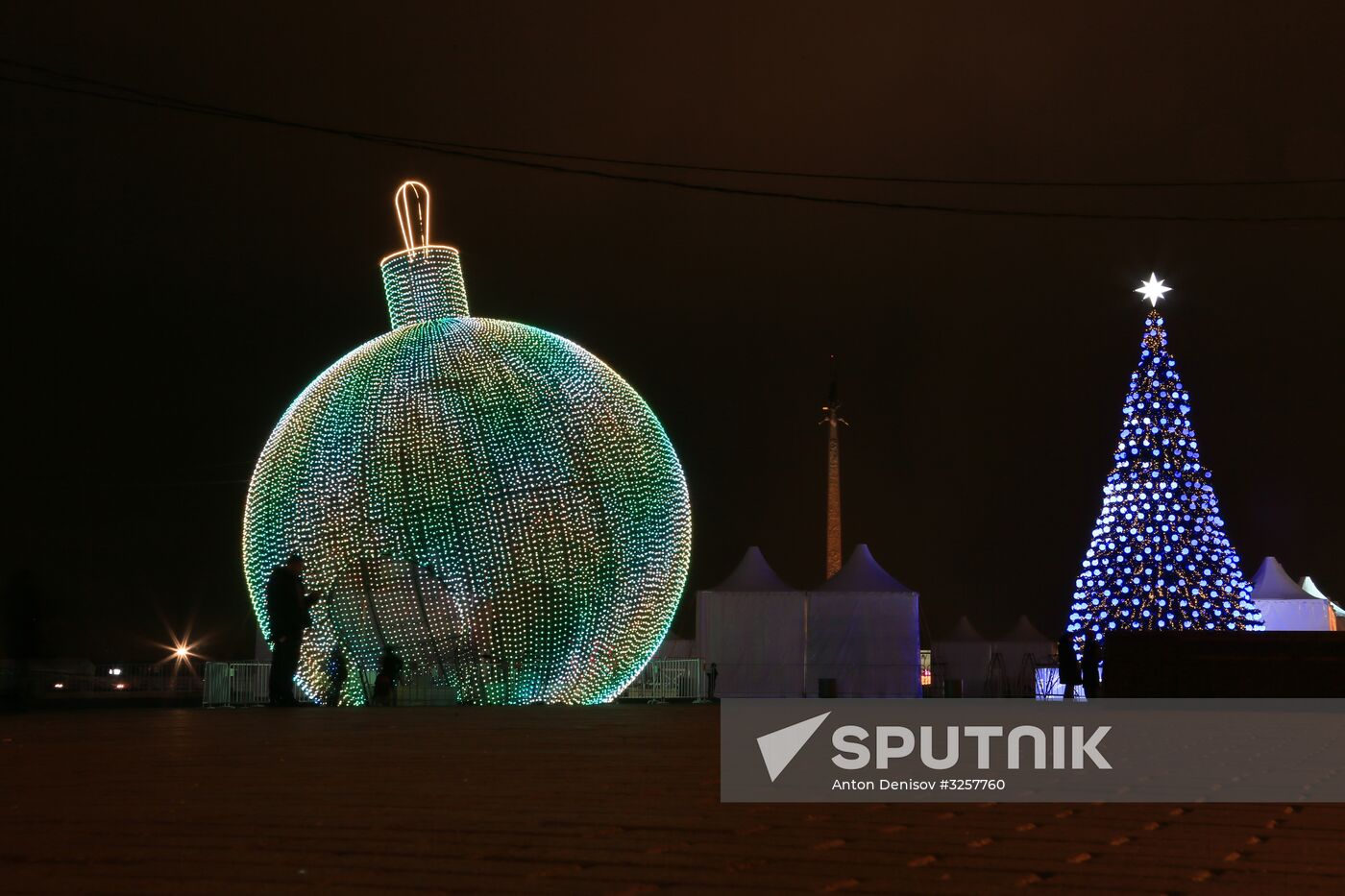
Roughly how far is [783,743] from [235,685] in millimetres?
15976

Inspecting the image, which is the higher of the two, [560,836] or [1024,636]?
[560,836]

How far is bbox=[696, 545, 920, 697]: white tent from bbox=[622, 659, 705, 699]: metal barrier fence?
101cm

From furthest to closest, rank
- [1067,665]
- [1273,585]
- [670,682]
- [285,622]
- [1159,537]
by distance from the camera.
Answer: [1273,585] → [1159,537] → [670,682] → [1067,665] → [285,622]

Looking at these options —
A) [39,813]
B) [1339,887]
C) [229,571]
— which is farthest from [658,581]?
[229,571]

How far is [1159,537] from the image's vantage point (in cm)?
2981

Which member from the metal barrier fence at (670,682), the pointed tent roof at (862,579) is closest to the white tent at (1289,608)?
the pointed tent roof at (862,579)

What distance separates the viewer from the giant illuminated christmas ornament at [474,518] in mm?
16109

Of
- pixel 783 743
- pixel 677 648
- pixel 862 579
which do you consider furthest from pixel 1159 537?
pixel 783 743

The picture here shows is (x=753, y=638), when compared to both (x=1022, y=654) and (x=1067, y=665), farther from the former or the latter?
(x=1022, y=654)

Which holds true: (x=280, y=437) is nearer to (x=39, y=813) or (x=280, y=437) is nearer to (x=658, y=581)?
(x=658, y=581)

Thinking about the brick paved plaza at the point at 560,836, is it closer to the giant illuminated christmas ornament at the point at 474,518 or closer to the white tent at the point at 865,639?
the giant illuminated christmas ornament at the point at 474,518

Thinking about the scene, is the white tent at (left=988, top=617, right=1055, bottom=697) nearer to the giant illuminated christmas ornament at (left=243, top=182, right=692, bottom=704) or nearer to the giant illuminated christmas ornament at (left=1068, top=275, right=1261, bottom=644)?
the giant illuminated christmas ornament at (left=1068, top=275, right=1261, bottom=644)

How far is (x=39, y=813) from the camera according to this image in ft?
13.2

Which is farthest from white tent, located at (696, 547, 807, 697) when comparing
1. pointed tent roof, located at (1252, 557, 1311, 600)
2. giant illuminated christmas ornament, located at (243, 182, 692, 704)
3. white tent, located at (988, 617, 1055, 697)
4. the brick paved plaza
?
the brick paved plaza
